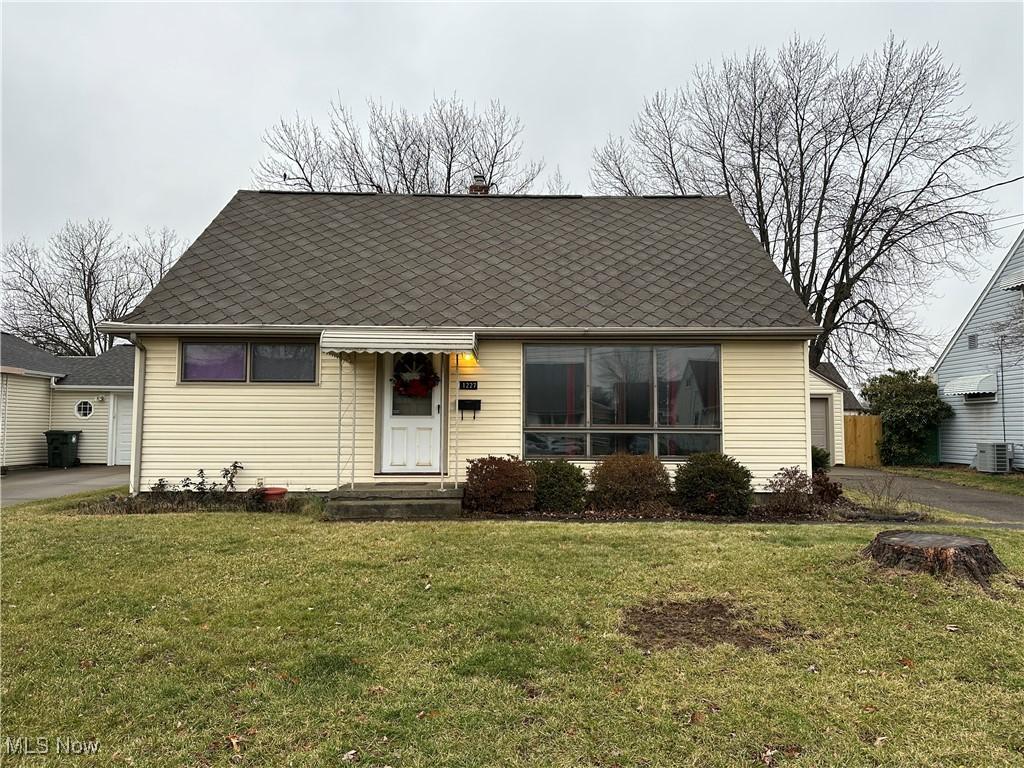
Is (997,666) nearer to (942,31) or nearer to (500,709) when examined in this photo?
(500,709)

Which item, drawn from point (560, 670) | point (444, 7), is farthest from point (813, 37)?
point (560, 670)

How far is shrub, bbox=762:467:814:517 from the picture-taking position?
8.62 meters

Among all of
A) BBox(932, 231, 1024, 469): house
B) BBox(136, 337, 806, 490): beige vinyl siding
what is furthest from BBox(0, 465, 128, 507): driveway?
BBox(932, 231, 1024, 469): house

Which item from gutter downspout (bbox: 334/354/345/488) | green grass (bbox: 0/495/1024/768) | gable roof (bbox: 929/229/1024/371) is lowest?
green grass (bbox: 0/495/1024/768)

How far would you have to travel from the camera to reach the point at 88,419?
60.1ft

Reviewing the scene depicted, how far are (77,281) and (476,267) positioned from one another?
1189 inches

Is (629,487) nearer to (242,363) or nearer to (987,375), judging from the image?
(242,363)

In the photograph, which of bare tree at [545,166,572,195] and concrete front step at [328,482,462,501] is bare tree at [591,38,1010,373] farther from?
concrete front step at [328,482,462,501]

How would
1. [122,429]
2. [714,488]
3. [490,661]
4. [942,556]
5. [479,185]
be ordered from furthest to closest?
[122,429] → [479,185] → [714,488] → [942,556] → [490,661]

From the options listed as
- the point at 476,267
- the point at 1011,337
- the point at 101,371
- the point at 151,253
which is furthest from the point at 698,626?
the point at 151,253

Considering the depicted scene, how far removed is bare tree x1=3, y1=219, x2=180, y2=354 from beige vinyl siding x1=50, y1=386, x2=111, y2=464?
13.1m

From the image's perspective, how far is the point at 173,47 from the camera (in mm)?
12664

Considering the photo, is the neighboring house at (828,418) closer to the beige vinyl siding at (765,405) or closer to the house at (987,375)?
the house at (987,375)

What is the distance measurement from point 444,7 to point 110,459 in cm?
1621
